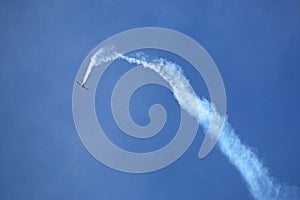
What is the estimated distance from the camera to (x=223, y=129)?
253 cm

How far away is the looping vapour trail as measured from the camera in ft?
8.16

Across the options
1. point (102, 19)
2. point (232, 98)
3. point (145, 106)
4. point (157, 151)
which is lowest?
point (157, 151)

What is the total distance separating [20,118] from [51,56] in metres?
0.39

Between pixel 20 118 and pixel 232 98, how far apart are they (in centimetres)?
120

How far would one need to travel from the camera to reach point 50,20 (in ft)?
8.11

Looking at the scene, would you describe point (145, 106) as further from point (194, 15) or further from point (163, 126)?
point (194, 15)

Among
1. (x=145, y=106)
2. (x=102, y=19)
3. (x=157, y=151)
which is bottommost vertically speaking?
(x=157, y=151)

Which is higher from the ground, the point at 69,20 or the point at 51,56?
the point at 69,20

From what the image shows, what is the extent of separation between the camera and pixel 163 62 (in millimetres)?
2496

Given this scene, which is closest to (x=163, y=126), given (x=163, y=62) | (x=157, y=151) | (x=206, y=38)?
(x=157, y=151)

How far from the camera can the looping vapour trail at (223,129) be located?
2.49 meters

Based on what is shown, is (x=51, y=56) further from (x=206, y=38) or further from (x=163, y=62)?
(x=206, y=38)

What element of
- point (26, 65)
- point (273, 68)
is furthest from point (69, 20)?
point (273, 68)

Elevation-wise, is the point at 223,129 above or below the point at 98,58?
below
